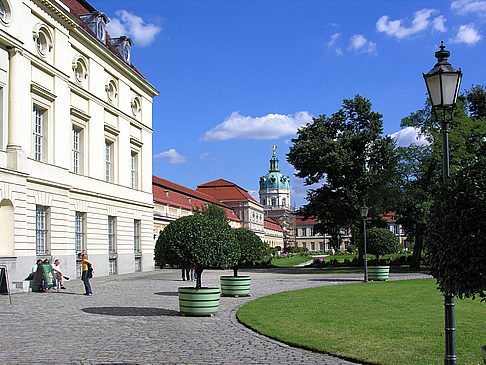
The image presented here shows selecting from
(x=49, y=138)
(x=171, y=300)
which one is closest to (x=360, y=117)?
(x=49, y=138)

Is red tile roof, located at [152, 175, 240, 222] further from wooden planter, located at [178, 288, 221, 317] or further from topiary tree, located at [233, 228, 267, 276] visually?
wooden planter, located at [178, 288, 221, 317]

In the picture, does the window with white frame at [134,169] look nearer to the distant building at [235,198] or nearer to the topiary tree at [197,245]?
the topiary tree at [197,245]

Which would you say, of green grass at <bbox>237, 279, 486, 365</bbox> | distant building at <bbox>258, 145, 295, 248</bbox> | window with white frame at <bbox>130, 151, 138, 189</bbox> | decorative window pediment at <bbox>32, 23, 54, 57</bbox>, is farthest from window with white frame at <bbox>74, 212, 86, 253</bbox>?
distant building at <bbox>258, 145, 295, 248</bbox>

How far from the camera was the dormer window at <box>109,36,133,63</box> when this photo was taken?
1420 inches

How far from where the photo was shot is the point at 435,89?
6812 millimetres

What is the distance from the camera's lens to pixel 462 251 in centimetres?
562

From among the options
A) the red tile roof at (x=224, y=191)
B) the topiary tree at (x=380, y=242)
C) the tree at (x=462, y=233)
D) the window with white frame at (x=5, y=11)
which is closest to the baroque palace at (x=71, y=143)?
the window with white frame at (x=5, y=11)

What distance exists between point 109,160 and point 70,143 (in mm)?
6126

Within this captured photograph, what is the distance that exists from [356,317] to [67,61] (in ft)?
66.6

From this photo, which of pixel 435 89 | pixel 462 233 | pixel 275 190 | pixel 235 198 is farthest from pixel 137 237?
pixel 275 190

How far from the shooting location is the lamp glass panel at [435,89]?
678 centimetres

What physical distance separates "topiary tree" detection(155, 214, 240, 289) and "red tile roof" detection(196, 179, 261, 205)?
87.8 meters

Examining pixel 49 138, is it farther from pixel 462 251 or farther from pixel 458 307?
pixel 462 251

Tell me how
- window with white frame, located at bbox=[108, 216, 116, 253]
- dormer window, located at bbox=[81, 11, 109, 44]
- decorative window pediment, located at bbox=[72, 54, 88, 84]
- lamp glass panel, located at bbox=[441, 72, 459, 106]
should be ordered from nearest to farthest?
1. lamp glass panel, located at bbox=[441, 72, 459, 106]
2. decorative window pediment, located at bbox=[72, 54, 88, 84]
3. dormer window, located at bbox=[81, 11, 109, 44]
4. window with white frame, located at bbox=[108, 216, 116, 253]
